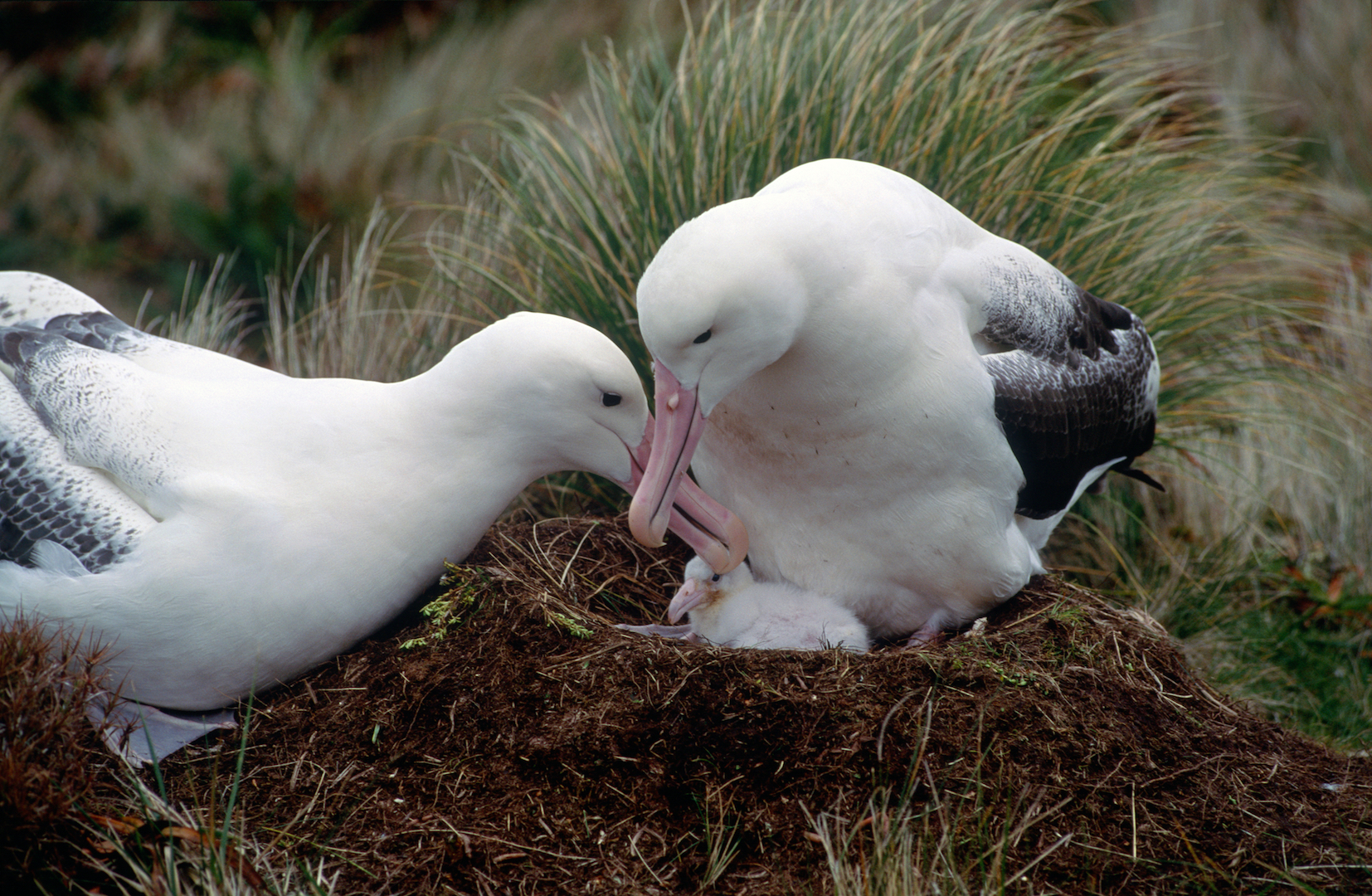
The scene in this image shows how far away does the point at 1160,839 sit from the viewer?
312 centimetres

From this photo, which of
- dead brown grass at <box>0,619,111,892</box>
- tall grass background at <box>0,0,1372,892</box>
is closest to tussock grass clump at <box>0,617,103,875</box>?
dead brown grass at <box>0,619,111,892</box>

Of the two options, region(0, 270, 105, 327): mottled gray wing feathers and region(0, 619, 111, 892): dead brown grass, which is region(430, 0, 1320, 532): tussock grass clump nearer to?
region(0, 270, 105, 327): mottled gray wing feathers

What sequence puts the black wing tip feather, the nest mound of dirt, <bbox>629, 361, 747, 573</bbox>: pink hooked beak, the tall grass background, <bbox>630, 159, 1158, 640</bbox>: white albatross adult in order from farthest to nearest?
the tall grass background, the black wing tip feather, <bbox>629, 361, 747, 573</bbox>: pink hooked beak, <bbox>630, 159, 1158, 640</bbox>: white albatross adult, the nest mound of dirt

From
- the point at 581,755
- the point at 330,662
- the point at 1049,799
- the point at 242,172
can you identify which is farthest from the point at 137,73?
the point at 1049,799

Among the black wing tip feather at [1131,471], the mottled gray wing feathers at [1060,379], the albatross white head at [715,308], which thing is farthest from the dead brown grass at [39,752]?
the black wing tip feather at [1131,471]

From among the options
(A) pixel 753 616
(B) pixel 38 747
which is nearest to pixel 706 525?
(A) pixel 753 616

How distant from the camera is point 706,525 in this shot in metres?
3.99

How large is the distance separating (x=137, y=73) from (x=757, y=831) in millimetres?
10415

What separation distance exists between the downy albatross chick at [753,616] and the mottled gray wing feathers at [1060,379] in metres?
0.79

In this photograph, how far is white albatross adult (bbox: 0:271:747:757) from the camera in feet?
11.1

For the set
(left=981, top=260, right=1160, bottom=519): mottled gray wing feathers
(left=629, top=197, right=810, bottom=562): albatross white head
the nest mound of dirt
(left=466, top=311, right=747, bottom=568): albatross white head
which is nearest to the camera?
the nest mound of dirt

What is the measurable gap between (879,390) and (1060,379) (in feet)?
2.69

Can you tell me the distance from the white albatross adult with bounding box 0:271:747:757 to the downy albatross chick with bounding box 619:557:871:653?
21 centimetres

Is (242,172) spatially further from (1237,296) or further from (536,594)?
(1237,296)
